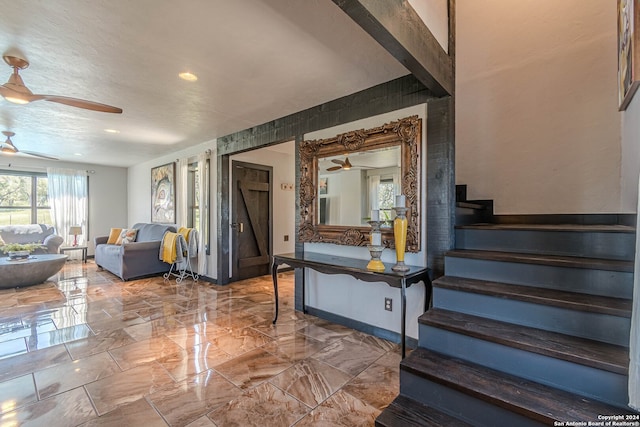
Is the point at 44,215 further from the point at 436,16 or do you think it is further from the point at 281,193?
the point at 436,16

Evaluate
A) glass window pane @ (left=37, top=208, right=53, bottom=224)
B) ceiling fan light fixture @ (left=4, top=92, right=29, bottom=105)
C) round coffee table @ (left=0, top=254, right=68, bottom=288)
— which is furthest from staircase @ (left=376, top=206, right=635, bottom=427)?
glass window pane @ (left=37, top=208, right=53, bottom=224)

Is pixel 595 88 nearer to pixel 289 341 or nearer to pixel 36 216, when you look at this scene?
pixel 289 341

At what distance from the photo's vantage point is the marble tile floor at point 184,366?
5.66 feet

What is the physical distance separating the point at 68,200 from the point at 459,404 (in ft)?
29.1

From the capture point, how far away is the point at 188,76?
2.60 metres

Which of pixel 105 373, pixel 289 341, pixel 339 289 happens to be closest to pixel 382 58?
pixel 339 289

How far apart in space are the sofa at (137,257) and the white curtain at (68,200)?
1709 mm

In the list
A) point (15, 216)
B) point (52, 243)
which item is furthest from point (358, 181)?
point (15, 216)

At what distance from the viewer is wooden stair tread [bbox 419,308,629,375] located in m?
1.30

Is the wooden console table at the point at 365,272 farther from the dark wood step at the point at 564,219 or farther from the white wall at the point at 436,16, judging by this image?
the white wall at the point at 436,16

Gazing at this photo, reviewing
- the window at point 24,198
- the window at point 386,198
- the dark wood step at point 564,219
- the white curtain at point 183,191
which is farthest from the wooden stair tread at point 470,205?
the window at point 24,198

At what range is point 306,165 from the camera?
11.0 ft

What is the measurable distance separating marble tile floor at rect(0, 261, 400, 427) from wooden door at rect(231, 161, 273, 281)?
1.40m

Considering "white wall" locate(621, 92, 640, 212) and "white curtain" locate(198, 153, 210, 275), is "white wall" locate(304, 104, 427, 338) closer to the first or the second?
"white wall" locate(621, 92, 640, 212)
